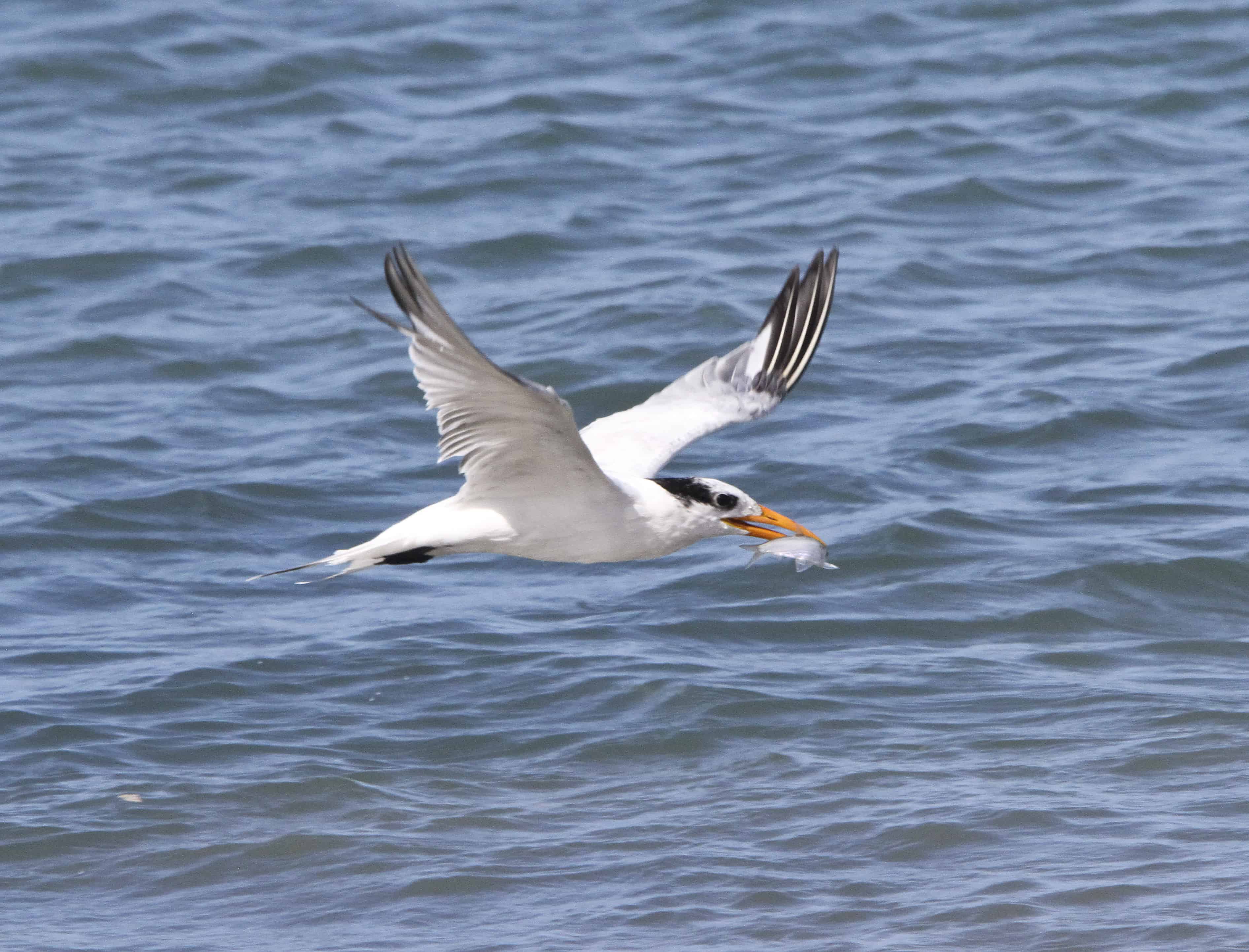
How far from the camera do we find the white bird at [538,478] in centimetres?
579

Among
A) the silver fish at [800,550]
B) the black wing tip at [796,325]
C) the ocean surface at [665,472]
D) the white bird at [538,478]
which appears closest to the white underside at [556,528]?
the white bird at [538,478]

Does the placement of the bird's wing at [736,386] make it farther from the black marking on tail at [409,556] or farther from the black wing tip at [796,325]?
the black marking on tail at [409,556]

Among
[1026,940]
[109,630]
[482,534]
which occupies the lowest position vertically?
[1026,940]

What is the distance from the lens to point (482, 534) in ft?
21.8

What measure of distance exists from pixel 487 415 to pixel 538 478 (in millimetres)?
450

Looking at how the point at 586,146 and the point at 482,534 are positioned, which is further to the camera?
the point at 586,146

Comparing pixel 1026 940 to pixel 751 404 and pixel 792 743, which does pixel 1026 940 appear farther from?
pixel 751 404

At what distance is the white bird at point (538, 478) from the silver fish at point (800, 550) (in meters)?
0.17

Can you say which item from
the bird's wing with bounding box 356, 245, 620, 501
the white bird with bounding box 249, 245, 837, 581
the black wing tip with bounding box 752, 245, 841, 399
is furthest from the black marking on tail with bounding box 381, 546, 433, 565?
the black wing tip with bounding box 752, 245, 841, 399

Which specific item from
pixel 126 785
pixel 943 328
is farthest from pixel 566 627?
pixel 943 328

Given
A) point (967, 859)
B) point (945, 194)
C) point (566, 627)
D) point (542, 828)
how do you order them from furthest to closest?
point (945, 194) → point (566, 627) → point (542, 828) → point (967, 859)

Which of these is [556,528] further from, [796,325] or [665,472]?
[665,472]

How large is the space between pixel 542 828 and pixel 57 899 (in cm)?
177

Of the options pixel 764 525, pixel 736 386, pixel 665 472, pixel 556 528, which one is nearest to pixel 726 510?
pixel 764 525
